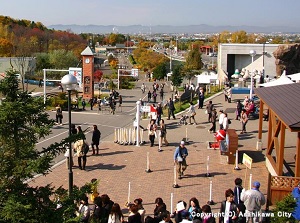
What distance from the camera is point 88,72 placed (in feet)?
130

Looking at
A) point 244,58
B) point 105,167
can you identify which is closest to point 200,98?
point 105,167

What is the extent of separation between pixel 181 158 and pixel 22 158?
8161 millimetres

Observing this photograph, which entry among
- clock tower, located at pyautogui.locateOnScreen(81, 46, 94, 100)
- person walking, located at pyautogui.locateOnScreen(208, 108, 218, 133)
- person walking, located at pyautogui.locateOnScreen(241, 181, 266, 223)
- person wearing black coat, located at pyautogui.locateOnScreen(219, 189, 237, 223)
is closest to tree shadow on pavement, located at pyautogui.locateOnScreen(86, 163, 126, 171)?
person walking, located at pyautogui.locateOnScreen(208, 108, 218, 133)

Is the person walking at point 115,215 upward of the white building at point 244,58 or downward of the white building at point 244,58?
downward

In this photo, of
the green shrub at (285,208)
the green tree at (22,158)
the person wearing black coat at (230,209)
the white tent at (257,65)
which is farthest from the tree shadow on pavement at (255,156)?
the white tent at (257,65)

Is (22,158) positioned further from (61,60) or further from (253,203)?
(61,60)

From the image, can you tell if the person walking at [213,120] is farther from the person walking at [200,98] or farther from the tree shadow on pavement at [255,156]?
the person walking at [200,98]

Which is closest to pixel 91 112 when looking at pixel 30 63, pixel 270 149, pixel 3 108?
pixel 270 149

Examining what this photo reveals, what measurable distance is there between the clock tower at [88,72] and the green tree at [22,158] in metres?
32.2

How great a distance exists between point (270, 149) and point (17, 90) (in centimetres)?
1094

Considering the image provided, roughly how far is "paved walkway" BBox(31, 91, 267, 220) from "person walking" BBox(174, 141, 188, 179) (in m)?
0.34

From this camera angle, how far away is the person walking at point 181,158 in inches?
574

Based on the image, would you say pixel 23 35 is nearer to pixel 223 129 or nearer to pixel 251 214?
pixel 223 129

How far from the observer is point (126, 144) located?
20.3 metres
